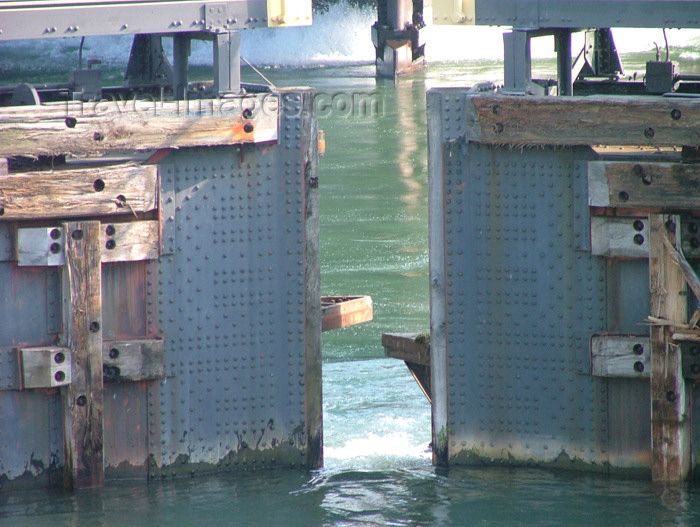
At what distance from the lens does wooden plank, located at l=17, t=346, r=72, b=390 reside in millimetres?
7602

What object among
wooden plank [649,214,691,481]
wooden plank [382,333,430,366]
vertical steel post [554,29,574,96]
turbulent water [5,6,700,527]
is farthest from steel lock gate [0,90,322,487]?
wooden plank [649,214,691,481]

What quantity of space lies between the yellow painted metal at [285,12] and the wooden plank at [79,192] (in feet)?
4.98

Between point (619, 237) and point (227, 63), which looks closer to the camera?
point (619, 237)

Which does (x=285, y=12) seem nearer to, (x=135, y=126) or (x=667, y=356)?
(x=135, y=126)

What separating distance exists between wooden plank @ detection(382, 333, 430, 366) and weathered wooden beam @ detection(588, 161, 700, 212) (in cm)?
Result: 208

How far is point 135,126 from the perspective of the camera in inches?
304

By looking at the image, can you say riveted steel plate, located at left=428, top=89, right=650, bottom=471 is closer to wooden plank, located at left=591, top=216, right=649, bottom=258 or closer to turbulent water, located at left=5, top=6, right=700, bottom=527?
wooden plank, located at left=591, top=216, right=649, bottom=258

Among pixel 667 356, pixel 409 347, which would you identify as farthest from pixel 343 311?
pixel 667 356

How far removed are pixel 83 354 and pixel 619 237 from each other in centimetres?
410

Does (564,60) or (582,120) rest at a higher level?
(564,60)

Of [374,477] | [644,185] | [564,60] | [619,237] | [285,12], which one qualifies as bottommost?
[374,477]

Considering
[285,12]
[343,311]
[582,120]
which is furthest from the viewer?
[343,311]

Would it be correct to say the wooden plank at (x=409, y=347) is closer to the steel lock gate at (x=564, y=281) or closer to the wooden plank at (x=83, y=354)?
the steel lock gate at (x=564, y=281)

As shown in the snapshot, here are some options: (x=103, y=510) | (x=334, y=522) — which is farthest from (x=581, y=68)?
(x=103, y=510)
